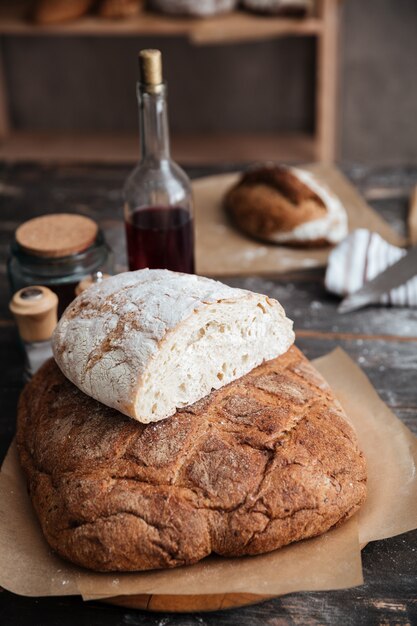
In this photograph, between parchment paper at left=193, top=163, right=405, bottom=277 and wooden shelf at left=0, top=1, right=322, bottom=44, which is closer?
parchment paper at left=193, top=163, right=405, bottom=277

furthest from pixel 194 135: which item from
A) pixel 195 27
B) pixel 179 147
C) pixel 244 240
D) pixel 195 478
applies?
pixel 195 478

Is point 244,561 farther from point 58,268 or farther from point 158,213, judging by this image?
point 158,213

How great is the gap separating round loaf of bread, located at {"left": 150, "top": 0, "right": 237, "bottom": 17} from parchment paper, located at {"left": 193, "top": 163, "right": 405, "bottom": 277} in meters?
0.68

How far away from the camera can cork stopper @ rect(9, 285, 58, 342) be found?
4.99ft

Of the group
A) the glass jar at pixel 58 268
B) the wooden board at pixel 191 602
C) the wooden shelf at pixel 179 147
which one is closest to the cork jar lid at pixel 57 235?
the glass jar at pixel 58 268

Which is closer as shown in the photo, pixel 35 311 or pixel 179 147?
pixel 35 311

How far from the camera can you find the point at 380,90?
3428mm

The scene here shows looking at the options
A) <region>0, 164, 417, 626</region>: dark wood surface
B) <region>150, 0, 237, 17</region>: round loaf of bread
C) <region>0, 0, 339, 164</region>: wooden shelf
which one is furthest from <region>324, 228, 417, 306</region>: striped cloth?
Answer: <region>150, 0, 237, 17</region>: round loaf of bread

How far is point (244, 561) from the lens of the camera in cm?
118

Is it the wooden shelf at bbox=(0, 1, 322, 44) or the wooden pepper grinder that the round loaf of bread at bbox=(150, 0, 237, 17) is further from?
the wooden pepper grinder

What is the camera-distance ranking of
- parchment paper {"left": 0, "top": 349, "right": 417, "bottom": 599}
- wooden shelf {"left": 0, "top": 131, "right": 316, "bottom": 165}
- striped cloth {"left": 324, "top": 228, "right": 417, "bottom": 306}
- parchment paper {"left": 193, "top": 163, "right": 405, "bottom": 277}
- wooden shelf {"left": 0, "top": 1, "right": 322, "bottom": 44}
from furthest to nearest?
1. wooden shelf {"left": 0, "top": 131, "right": 316, "bottom": 165}
2. wooden shelf {"left": 0, "top": 1, "right": 322, "bottom": 44}
3. parchment paper {"left": 193, "top": 163, "right": 405, "bottom": 277}
4. striped cloth {"left": 324, "top": 228, "right": 417, "bottom": 306}
5. parchment paper {"left": 0, "top": 349, "right": 417, "bottom": 599}

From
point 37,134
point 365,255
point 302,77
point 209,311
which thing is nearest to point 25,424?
point 209,311

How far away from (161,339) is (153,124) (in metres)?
0.65

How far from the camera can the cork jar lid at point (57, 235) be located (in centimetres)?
165
